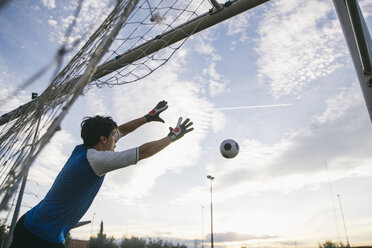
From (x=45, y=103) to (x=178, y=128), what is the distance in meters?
1.56

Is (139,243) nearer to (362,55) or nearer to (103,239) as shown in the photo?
(103,239)

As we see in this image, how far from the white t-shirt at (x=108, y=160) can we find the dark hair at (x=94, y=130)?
0.32 meters

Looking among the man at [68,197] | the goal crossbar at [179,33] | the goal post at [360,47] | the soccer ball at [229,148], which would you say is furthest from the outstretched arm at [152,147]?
the soccer ball at [229,148]

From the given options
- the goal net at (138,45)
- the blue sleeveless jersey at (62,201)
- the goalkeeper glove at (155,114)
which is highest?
the goal net at (138,45)

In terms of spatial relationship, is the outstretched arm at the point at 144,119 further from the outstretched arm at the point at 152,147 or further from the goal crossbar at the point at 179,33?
the outstretched arm at the point at 152,147

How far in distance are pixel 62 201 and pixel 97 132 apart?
76cm

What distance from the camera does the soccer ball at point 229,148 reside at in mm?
6231

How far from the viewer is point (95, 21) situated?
2.84 metres

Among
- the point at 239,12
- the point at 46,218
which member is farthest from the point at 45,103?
the point at 239,12

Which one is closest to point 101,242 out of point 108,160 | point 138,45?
point 138,45

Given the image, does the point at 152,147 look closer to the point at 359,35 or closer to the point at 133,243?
the point at 359,35

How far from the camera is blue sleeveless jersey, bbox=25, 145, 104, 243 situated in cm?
252

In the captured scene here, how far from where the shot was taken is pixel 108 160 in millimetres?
2482

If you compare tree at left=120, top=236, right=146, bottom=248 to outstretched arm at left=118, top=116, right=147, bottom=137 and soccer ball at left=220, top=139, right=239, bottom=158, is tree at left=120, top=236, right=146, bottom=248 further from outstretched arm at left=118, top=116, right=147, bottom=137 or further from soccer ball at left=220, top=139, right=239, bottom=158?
outstretched arm at left=118, top=116, right=147, bottom=137
